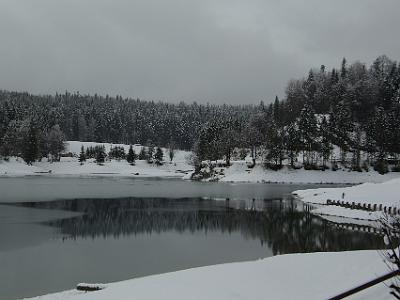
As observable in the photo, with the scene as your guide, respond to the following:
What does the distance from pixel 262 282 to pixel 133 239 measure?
16.8 m

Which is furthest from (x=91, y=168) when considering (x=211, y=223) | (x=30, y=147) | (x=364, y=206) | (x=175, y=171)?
(x=364, y=206)

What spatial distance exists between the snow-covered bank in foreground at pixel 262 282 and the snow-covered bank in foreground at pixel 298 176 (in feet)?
313

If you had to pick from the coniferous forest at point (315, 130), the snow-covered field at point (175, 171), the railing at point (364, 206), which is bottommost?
the railing at point (364, 206)

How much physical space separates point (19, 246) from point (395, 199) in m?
36.5

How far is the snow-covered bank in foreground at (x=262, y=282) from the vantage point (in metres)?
15.3

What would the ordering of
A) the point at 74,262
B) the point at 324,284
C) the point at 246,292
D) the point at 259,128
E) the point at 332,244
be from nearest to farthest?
the point at 246,292 → the point at 324,284 → the point at 74,262 → the point at 332,244 → the point at 259,128

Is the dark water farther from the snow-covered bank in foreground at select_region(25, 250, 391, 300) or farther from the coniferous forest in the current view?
the coniferous forest

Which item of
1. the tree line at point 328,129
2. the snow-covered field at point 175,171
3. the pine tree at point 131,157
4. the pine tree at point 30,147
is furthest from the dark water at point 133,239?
the pine tree at point 131,157

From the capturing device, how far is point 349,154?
437 feet

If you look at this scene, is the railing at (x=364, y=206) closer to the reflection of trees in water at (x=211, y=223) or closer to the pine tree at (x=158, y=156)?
the reflection of trees in water at (x=211, y=223)

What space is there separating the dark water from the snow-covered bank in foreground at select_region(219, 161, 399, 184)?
61273mm

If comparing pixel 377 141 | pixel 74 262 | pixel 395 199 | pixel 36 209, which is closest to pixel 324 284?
pixel 74 262

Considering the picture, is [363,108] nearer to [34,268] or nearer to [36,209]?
[36,209]

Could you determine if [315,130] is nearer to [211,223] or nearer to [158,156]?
[158,156]
